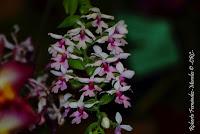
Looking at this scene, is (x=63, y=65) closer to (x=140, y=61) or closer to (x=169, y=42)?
(x=140, y=61)

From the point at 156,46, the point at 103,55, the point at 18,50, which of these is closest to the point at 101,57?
the point at 103,55

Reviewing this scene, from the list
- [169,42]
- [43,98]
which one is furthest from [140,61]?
[43,98]

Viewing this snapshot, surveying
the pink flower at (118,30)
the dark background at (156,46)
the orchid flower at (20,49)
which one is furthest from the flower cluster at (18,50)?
the dark background at (156,46)

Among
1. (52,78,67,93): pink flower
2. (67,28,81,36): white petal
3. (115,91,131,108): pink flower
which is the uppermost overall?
(67,28,81,36): white petal

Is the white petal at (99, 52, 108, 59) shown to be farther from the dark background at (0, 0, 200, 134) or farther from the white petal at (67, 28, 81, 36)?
the dark background at (0, 0, 200, 134)

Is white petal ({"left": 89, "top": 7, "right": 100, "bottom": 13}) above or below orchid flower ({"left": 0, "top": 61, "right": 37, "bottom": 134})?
above

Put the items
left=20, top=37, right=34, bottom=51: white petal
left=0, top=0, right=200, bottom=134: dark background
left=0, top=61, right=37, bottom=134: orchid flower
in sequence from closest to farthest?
1. left=0, top=61, right=37, bottom=134: orchid flower
2. left=20, top=37, right=34, bottom=51: white petal
3. left=0, top=0, right=200, bottom=134: dark background

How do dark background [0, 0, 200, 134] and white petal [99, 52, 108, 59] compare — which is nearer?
white petal [99, 52, 108, 59]

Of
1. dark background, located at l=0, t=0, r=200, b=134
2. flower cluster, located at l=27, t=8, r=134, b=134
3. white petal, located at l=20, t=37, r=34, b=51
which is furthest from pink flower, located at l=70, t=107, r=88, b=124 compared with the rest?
dark background, located at l=0, t=0, r=200, b=134
